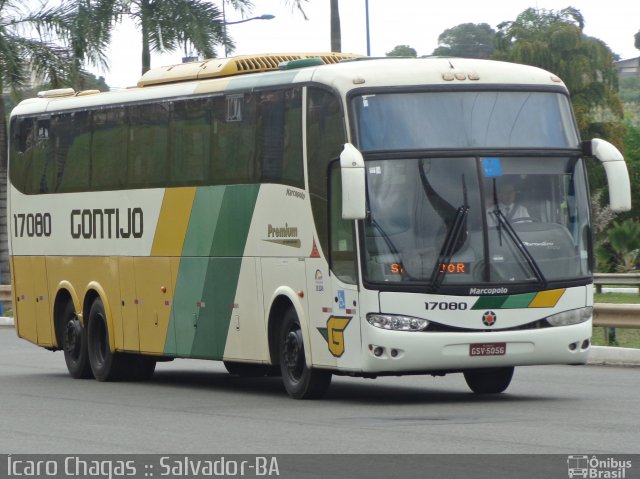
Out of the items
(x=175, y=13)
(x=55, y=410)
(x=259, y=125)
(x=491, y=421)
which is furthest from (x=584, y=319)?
(x=175, y=13)

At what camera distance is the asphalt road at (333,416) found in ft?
38.7

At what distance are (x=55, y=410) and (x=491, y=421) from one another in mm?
4241

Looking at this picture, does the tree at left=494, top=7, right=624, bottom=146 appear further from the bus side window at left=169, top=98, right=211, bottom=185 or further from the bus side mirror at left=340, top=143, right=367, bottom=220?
the bus side mirror at left=340, top=143, right=367, bottom=220

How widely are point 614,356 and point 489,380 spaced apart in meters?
4.28

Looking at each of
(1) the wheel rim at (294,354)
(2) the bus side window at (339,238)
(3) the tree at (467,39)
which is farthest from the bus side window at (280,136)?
(3) the tree at (467,39)

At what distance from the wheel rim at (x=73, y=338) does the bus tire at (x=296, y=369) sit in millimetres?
5095

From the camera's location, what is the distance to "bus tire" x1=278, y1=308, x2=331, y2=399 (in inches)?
627

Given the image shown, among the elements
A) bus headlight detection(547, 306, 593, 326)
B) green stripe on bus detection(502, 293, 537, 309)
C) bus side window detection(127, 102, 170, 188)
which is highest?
bus side window detection(127, 102, 170, 188)

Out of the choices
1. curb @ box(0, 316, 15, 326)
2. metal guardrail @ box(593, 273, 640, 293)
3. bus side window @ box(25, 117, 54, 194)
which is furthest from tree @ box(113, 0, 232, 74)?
bus side window @ box(25, 117, 54, 194)

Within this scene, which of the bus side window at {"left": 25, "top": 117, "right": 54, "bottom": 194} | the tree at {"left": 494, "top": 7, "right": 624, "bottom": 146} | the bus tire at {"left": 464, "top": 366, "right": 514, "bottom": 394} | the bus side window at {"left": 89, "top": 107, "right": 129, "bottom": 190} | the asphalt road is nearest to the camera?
the asphalt road

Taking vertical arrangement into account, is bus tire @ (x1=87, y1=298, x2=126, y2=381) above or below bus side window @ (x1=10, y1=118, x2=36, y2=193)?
below

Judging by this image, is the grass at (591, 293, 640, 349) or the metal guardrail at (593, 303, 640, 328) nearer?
the metal guardrail at (593, 303, 640, 328)

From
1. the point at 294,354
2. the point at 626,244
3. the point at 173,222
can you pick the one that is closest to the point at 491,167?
the point at 294,354

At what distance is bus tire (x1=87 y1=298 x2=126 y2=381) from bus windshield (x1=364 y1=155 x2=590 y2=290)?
240 inches
